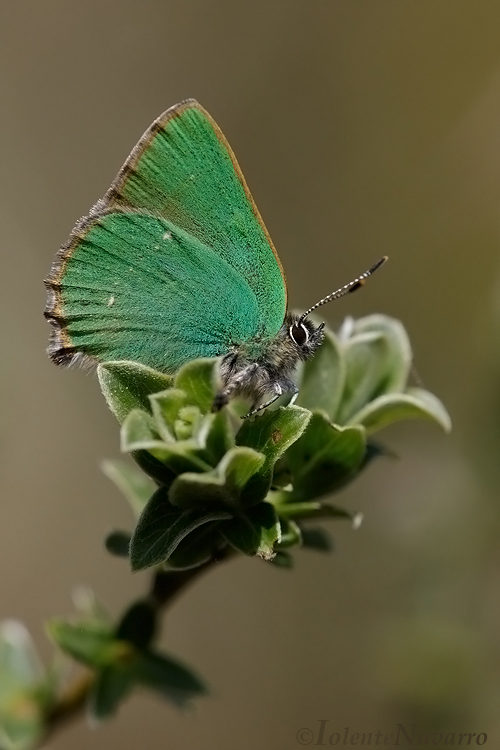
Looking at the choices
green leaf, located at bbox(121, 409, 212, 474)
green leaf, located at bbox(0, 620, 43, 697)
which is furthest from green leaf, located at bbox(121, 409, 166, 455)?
green leaf, located at bbox(0, 620, 43, 697)

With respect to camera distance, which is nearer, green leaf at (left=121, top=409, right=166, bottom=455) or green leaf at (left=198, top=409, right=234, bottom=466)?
green leaf at (left=121, top=409, right=166, bottom=455)

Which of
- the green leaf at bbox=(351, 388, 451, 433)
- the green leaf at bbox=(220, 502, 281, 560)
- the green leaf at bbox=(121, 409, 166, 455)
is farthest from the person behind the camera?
the green leaf at bbox=(351, 388, 451, 433)

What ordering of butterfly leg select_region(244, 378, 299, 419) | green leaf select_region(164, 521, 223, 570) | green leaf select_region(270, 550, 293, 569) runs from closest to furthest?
green leaf select_region(164, 521, 223, 570)
green leaf select_region(270, 550, 293, 569)
butterfly leg select_region(244, 378, 299, 419)

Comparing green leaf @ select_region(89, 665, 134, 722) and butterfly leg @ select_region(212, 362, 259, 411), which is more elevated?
butterfly leg @ select_region(212, 362, 259, 411)

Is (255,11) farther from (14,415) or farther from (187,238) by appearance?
(187,238)

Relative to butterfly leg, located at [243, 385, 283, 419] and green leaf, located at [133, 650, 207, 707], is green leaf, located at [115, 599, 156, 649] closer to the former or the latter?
Answer: green leaf, located at [133, 650, 207, 707]

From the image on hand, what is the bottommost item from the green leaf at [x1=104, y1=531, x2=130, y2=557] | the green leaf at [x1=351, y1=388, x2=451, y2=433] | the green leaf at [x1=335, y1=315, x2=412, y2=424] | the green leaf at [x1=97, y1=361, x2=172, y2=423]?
the green leaf at [x1=351, y1=388, x2=451, y2=433]

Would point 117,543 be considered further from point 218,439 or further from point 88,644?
point 218,439

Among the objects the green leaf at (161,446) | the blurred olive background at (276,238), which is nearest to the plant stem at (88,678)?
the green leaf at (161,446)
